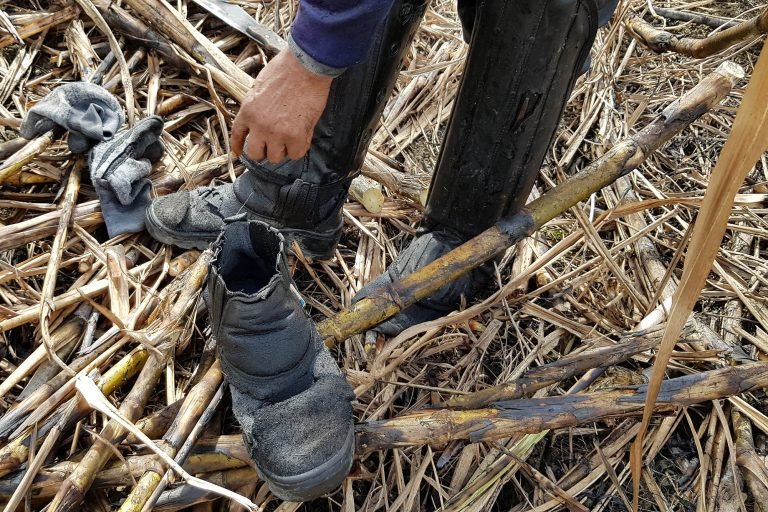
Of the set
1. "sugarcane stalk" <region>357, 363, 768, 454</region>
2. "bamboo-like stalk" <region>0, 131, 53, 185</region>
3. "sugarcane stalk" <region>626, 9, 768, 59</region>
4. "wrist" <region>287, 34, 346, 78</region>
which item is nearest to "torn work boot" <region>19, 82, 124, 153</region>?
"bamboo-like stalk" <region>0, 131, 53, 185</region>

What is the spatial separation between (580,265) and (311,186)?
73cm

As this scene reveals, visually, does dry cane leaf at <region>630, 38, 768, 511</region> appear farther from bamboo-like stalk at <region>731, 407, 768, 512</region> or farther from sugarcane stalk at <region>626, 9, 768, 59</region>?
sugarcane stalk at <region>626, 9, 768, 59</region>

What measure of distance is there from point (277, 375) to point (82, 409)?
366mm

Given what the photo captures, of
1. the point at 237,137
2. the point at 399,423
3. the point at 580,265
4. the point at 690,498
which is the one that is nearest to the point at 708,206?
the point at 399,423

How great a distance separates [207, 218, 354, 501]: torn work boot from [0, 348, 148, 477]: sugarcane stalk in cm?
25

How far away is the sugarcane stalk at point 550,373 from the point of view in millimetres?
1290

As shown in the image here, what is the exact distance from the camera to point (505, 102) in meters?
1.40

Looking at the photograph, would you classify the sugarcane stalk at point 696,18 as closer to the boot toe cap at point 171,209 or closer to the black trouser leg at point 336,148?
the black trouser leg at point 336,148

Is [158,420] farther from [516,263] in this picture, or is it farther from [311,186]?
[516,263]

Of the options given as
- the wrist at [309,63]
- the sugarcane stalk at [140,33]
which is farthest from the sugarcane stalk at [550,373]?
the sugarcane stalk at [140,33]

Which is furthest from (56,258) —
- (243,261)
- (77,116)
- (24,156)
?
(243,261)

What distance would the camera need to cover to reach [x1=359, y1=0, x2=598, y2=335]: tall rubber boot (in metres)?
1.29

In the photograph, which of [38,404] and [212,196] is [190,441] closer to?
[38,404]

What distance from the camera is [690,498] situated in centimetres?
142
